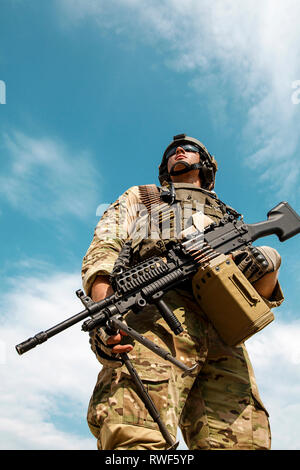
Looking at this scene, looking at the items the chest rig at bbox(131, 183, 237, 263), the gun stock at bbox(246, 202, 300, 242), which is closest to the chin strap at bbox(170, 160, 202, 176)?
the chest rig at bbox(131, 183, 237, 263)

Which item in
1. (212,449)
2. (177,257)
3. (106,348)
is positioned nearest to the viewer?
(106,348)

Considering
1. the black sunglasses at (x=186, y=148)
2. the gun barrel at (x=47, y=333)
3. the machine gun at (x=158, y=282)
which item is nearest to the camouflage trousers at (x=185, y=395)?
the machine gun at (x=158, y=282)

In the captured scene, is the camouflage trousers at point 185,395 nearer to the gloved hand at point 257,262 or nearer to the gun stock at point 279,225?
the gloved hand at point 257,262

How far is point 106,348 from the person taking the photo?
9.69ft

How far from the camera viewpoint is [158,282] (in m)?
3.42

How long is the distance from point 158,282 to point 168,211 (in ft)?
3.73

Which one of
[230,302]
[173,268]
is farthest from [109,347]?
[230,302]

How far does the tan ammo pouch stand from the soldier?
0.71 feet

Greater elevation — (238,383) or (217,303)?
(217,303)

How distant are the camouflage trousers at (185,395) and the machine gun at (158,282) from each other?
0.11 metres

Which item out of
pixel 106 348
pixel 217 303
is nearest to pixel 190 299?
pixel 217 303

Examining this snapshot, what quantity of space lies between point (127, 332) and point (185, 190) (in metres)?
2.31
